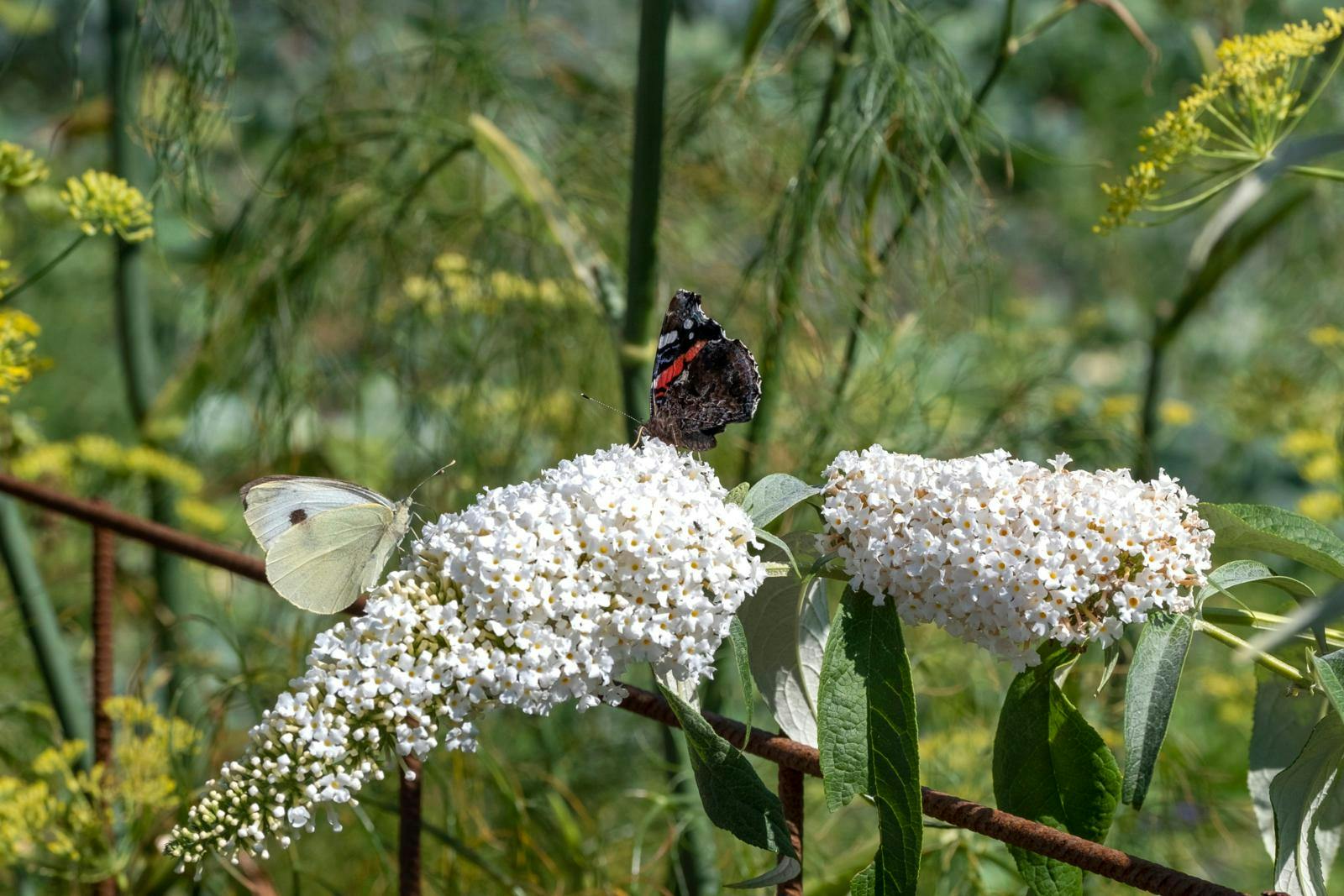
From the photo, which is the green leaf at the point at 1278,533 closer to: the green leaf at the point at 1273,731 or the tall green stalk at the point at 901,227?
the green leaf at the point at 1273,731

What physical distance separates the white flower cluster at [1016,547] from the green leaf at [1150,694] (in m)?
0.02

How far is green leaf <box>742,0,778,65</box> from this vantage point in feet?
5.87

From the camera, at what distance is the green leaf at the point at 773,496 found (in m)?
0.96

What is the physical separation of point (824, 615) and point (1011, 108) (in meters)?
6.15

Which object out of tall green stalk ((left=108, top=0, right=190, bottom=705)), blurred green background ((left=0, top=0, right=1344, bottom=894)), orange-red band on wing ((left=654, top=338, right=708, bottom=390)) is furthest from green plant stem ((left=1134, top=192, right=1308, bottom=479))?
tall green stalk ((left=108, top=0, right=190, bottom=705))

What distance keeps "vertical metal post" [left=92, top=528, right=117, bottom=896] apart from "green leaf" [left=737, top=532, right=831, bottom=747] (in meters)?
0.99

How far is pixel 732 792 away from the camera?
904mm

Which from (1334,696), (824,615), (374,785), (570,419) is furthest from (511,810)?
(1334,696)

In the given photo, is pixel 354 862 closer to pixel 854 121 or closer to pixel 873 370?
pixel 873 370

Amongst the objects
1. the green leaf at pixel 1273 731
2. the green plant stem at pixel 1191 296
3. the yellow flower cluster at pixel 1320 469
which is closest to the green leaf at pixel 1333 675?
the green leaf at pixel 1273 731

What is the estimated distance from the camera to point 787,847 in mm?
899

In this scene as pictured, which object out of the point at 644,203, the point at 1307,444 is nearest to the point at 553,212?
the point at 644,203

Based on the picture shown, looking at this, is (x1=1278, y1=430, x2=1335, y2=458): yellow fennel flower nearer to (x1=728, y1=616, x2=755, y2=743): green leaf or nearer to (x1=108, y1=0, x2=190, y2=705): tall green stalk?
(x1=728, y1=616, x2=755, y2=743): green leaf

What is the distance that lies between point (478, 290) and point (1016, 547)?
1.63m
